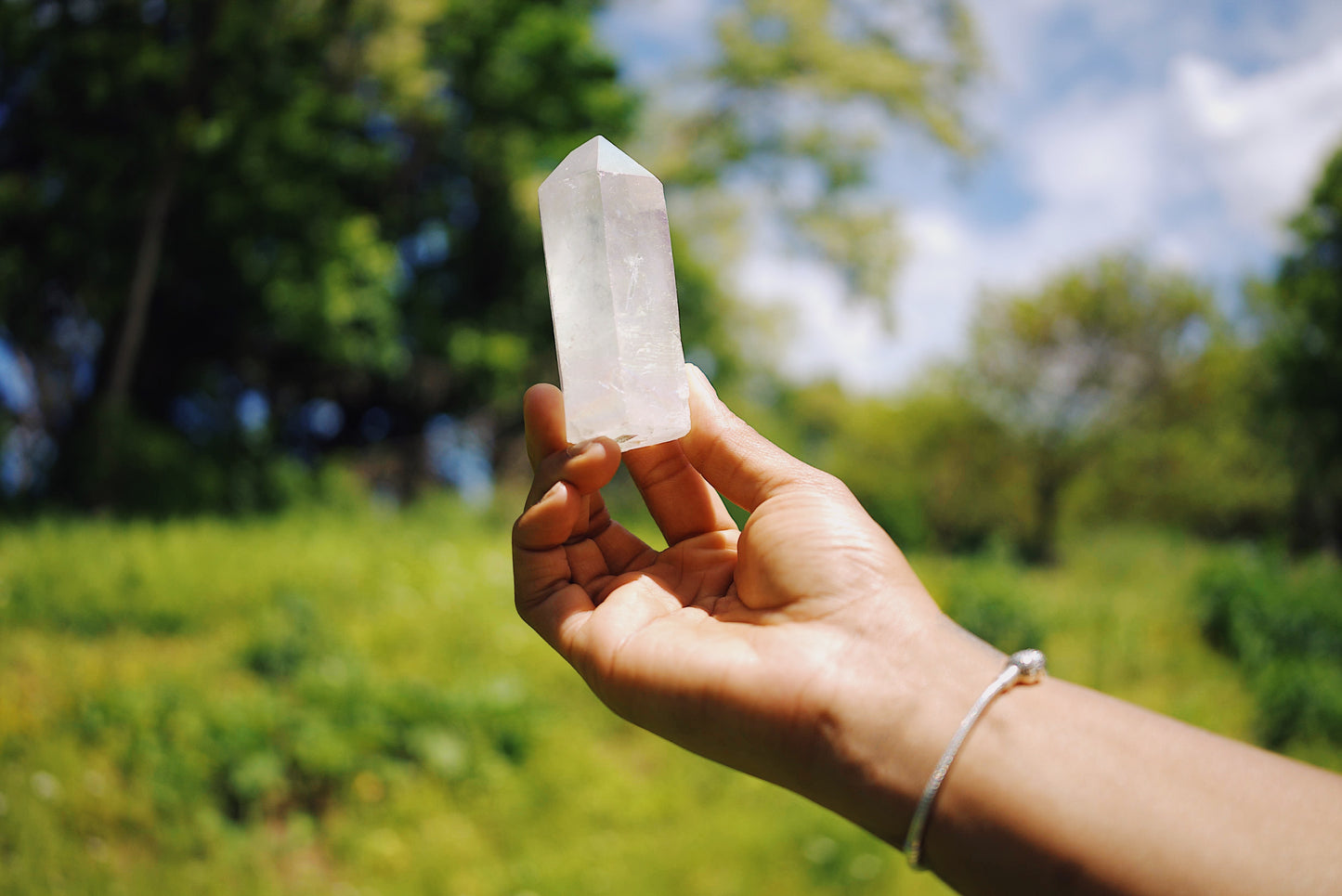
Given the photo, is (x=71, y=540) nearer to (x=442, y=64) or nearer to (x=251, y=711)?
(x=251, y=711)

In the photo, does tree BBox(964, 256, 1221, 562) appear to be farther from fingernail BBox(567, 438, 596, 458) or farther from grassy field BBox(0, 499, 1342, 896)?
fingernail BBox(567, 438, 596, 458)

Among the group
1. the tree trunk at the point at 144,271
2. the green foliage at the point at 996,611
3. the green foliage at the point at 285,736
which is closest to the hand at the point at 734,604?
the green foliage at the point at 285,736

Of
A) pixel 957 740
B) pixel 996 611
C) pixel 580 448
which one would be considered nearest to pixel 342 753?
pixel 580 448

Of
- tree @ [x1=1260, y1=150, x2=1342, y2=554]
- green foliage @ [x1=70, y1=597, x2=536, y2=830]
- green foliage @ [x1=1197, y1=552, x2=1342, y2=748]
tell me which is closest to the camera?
green foliage @ [x1=70, y1=597, x2=536, y2=830]

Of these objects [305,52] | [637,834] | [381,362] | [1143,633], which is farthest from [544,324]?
[637,834]

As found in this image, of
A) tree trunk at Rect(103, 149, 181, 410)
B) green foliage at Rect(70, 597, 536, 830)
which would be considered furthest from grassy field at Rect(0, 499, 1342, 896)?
tree trunk at Rect(103, 149, 181, 410)

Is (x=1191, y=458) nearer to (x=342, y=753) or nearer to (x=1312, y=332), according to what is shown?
(x=1312, y=332)
